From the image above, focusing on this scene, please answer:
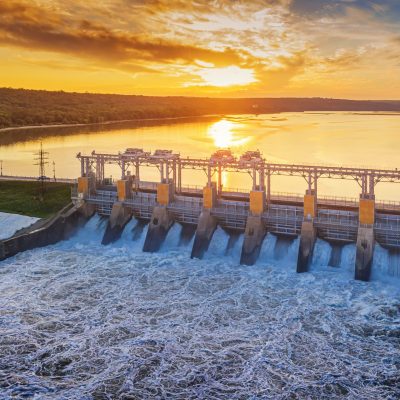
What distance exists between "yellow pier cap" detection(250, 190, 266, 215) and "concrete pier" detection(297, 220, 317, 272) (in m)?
2.91

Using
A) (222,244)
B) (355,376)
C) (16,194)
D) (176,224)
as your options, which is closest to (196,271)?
(222,244)

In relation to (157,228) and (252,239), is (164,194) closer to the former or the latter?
(157,228)

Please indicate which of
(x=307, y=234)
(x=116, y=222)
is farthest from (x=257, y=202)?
(x=116, y=222)

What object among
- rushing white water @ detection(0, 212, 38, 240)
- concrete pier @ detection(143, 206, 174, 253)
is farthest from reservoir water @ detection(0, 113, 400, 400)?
concrete pier @ detection(143, 206, 174, 253)

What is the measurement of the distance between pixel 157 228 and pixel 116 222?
3.54 metres

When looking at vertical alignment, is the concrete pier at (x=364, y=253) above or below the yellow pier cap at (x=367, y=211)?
below

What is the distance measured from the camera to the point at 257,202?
30.9 meters

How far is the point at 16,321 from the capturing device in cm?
2283

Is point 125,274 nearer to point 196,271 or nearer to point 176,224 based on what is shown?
point 196,271

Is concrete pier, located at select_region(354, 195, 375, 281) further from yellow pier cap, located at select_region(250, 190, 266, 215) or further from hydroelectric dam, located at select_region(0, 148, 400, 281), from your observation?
yellow pier cap, located at select_region(250, 190, 266, 215)

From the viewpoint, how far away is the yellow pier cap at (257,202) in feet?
101

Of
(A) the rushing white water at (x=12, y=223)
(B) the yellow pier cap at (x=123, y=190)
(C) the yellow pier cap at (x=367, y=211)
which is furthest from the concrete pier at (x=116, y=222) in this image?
(C) the yellow pier cap at (x=367, y=211)

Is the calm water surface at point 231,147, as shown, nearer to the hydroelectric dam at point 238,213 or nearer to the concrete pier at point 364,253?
the hydroelectric dam at point 238,213

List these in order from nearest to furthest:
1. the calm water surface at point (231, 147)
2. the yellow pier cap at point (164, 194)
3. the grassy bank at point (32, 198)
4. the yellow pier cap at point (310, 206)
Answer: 1. the yellow pier cap at point (310, 206)
2. the yellow pier cap at point (164, 194)
3. the grassy bank at point (32, 198)
4. the calm water surface at point (231, 147)
